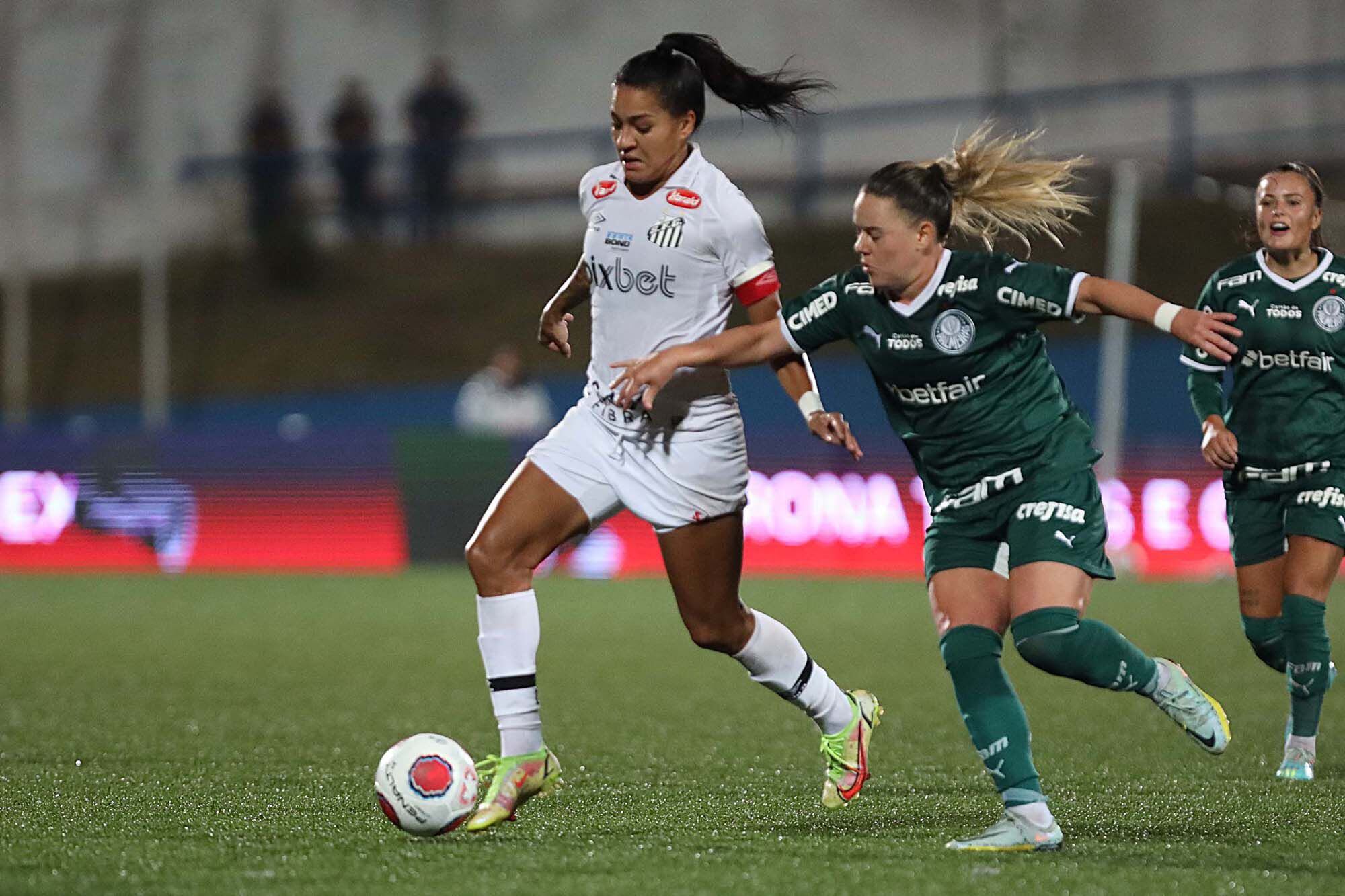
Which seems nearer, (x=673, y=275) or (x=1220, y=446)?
(x=673, y=275)

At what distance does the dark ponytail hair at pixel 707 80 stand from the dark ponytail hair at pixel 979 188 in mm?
651

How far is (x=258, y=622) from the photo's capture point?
459 inches

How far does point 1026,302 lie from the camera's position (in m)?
4.58

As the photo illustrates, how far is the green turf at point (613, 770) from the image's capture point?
13.8 ft

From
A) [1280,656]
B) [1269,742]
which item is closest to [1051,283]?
[1280,656]

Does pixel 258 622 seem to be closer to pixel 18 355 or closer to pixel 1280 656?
pixel 1280 656

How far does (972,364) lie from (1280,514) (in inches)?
73.2

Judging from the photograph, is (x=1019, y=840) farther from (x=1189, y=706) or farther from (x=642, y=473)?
(x=642, y=473)

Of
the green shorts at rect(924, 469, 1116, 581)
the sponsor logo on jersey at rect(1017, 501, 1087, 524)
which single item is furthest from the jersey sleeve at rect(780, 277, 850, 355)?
the sponsor logo on jersey at rect(1017, 501, 1087, 524)

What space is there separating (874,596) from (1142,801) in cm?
788

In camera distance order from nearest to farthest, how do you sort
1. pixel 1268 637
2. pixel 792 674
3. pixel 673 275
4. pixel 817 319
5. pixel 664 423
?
pixel 817 319 → pixel 673 275 → pixel 664 423 → pixel 792 674 → pixel 1268 637

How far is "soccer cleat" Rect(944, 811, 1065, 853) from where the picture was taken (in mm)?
4453

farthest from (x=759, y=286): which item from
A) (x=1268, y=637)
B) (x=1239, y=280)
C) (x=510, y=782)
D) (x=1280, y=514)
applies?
(x=1268, y=637)

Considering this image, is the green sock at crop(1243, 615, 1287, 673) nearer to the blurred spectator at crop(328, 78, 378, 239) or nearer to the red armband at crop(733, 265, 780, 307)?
the red armband at crop(733, 265, 780, 307)
